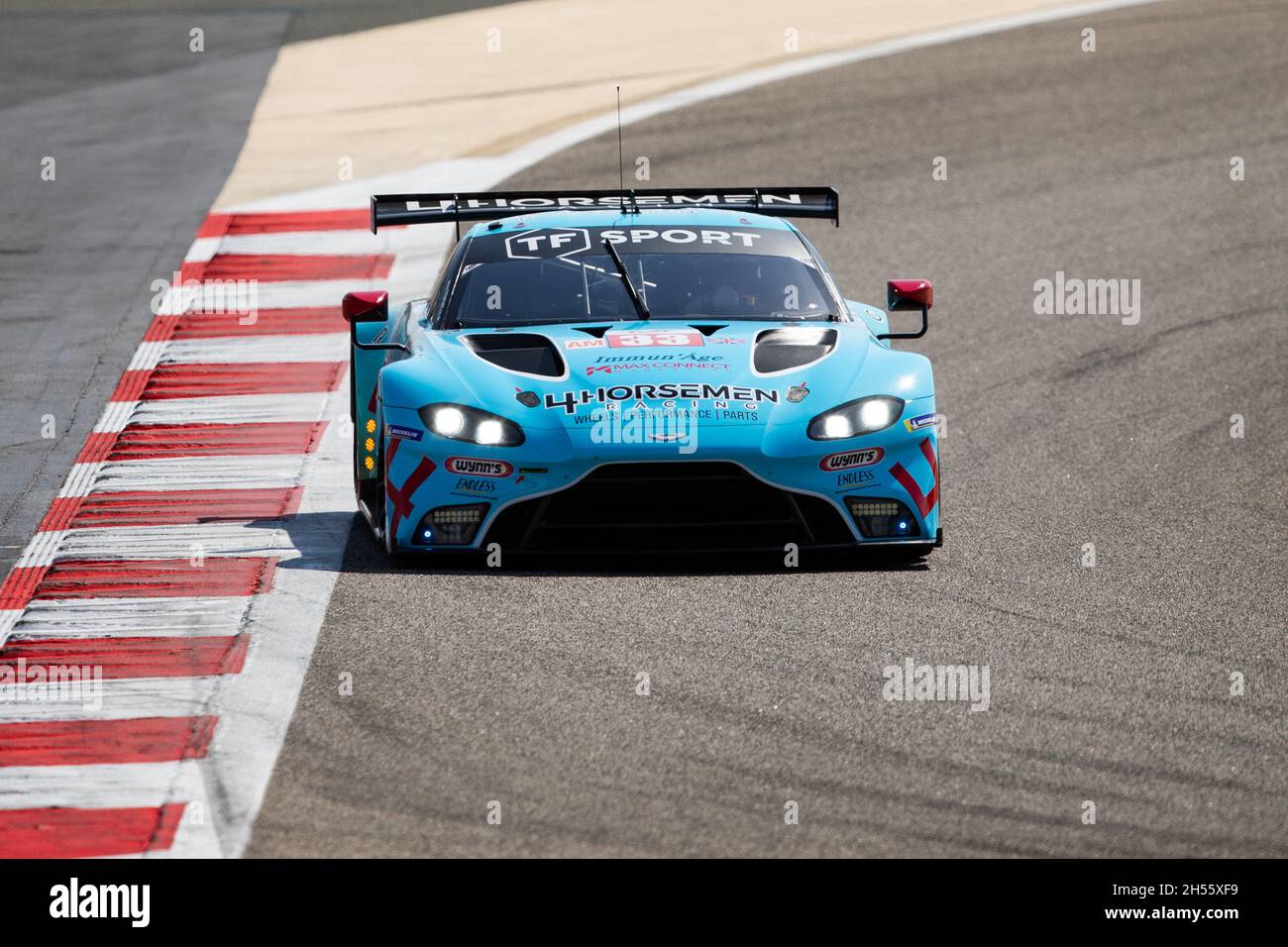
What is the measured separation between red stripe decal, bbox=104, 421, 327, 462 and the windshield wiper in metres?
2.04

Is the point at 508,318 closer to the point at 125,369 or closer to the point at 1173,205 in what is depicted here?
the point at 125,369

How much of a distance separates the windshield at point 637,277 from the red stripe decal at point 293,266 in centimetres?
496

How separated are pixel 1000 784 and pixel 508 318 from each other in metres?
3.78

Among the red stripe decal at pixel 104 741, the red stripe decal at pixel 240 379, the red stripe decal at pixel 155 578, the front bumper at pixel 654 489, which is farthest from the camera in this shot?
the red stripe decal at pixel 240 379

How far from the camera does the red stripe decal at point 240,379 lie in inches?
446

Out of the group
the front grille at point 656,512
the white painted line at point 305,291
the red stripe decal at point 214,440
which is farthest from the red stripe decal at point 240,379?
Result: the front grille at point 656,512

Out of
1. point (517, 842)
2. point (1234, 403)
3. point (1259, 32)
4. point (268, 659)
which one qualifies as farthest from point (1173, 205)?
point (517, 842)

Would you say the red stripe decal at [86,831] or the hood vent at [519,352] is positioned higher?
the hood vent at [519,352]

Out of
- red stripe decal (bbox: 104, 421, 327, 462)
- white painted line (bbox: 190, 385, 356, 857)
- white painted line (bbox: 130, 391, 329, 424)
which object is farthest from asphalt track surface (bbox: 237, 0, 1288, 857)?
white painted line (bbox: 130, 391, 329, 424)

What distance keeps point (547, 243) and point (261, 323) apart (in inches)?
166

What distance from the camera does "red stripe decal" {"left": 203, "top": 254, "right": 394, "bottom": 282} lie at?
14039 millimetres

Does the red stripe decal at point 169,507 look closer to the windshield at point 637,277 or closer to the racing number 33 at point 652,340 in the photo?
the windshield at point 637,277

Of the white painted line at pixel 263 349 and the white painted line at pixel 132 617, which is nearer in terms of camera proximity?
the white painted line at pixel 132 617
